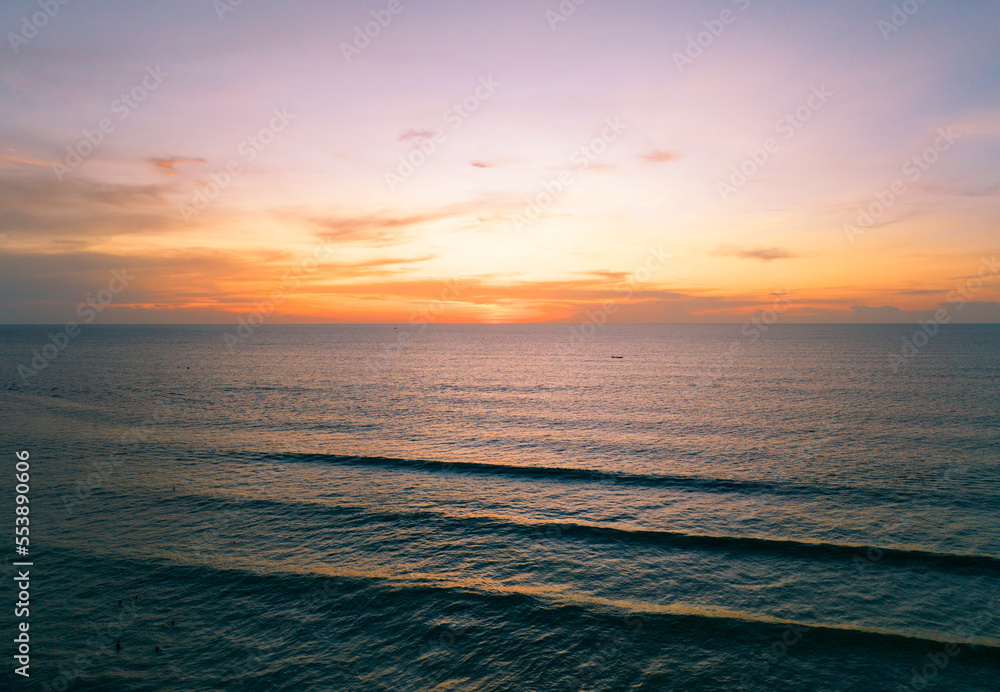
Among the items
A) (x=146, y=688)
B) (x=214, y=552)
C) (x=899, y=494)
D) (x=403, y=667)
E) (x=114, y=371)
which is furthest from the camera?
(x=114, y=371)

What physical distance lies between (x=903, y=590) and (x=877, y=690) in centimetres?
973

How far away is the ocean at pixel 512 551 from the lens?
22.5m

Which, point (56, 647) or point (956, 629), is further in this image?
point (956, 629)

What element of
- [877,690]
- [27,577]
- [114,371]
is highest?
[114,371]

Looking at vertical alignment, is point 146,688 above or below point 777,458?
below

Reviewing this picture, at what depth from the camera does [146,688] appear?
20.8 meters

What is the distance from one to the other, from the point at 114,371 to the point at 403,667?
140613mm

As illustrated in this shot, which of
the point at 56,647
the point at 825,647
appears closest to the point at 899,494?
the point at 825,647

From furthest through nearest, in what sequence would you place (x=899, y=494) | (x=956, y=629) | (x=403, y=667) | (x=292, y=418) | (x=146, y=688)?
(x=292, y=418) < (x=899, y=494) < (x=956, y=629) < (x=403, y=667) < (x=146, y=688)

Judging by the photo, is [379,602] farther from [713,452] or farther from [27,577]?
[713,452]

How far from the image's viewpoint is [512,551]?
→ 109ft

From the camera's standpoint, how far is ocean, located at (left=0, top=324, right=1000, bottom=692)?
74.0 ft

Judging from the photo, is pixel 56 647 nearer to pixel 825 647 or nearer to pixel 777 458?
pixel 825 647

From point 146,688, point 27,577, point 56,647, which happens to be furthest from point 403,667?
point 27,577
